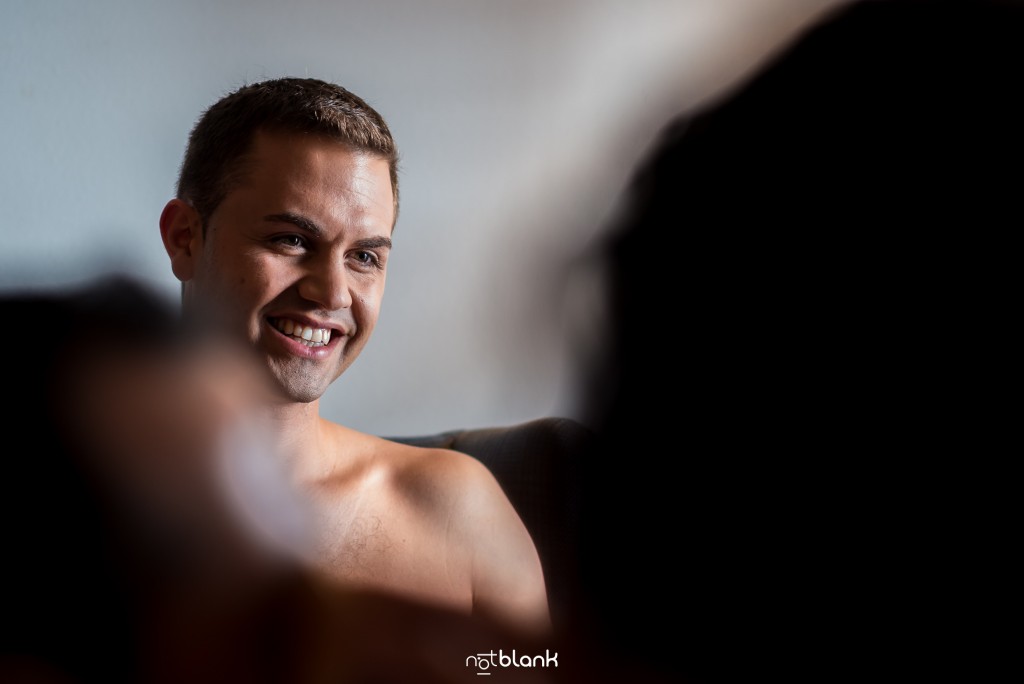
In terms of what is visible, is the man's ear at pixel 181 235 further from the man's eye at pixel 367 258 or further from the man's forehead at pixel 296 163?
the man's eye at pixel 367 258

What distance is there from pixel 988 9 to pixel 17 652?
0.86m

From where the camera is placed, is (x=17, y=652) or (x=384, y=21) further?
(x=384, y=21)

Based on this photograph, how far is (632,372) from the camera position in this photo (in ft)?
0.91

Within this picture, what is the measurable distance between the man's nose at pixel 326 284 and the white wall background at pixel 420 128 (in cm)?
7

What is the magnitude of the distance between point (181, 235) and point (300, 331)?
0.16m

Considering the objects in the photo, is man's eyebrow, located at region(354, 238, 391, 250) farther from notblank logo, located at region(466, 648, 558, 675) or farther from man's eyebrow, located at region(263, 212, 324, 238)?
notblank logo, located at region(466, 648, 558, 675)

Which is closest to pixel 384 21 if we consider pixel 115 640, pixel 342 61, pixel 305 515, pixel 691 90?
pixel 342 61

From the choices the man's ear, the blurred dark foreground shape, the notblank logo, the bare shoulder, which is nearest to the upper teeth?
the man's ear

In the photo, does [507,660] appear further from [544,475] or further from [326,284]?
[326,284]

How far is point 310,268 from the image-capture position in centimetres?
77

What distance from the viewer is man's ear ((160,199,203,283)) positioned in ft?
2.54

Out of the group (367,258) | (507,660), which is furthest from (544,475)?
(367,258)

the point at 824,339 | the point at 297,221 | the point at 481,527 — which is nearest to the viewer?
the point at 824,339

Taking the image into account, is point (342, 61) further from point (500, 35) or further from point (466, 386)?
point (466, 386)
